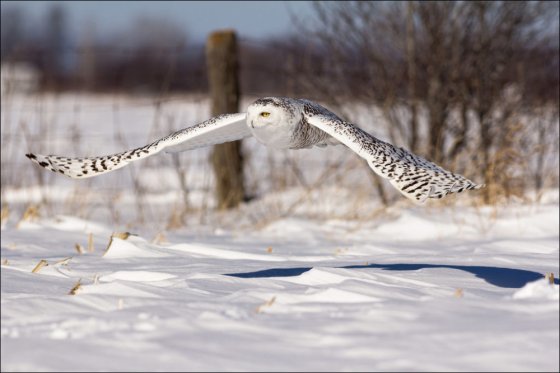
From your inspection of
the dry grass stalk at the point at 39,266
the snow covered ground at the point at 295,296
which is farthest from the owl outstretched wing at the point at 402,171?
the dry grass stalk at the point at 39,266

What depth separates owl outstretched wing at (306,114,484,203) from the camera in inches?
162

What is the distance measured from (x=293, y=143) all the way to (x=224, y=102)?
4.69m

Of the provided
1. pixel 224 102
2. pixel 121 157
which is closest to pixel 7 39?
pixel 224 102

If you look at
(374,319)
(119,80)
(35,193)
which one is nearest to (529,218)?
(374,319)

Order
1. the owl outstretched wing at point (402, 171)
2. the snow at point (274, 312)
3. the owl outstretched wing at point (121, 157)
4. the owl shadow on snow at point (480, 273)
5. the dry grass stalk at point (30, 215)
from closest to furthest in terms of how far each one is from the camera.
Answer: the snow at point (274, 312), the owl outstretched wing at point (402, 171), the owl shadow on snow at point (480, 273), the owl outstretched wing at point (121, 157), the dry grass stalk at point (30, 215)

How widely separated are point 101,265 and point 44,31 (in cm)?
5853

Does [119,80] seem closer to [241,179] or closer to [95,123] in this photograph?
[95,123]

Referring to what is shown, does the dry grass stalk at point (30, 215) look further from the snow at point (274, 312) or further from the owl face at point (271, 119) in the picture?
the owl face at point (271, 119)

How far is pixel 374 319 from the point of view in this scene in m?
3.08

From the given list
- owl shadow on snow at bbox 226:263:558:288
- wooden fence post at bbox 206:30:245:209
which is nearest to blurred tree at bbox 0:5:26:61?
wooden fence post at bbox 206:30:245:209

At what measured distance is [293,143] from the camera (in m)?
4.96

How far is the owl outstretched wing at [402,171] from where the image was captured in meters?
4.12

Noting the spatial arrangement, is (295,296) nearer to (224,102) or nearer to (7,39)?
(224,102)

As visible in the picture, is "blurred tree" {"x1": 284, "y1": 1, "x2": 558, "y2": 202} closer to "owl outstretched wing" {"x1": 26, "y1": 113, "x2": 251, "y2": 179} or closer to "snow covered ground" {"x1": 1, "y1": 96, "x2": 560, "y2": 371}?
"snow covered ground" {"x1": 1, "y1": 96, "x2": 560, "y2": 371}
